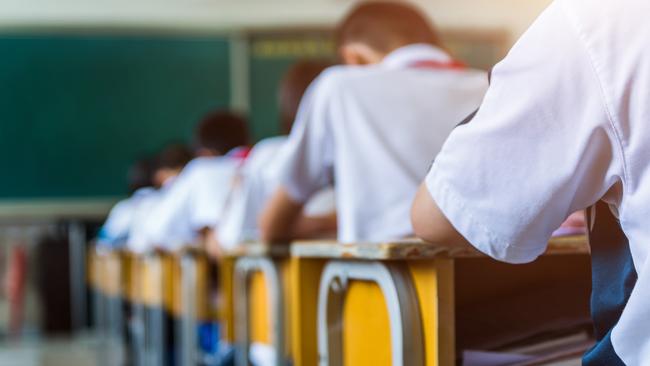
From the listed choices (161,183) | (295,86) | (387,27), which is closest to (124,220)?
(161,183)

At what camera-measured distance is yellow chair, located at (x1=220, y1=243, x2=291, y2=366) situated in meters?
1.99

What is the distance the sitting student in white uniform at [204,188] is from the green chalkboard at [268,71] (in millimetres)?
3402

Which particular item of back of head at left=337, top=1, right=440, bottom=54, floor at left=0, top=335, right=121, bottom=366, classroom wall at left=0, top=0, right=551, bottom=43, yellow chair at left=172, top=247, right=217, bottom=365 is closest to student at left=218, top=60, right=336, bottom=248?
yellow chair at left=172, top=247, right=217, bottom=365

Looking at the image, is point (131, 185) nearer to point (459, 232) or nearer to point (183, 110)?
point (183, 110)

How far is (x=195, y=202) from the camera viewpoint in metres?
3.97

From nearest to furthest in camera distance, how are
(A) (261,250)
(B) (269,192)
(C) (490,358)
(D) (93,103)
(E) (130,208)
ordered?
(C) (490,358) < (A) (261,250) < (B) (269,192) < (E) (130,208) < (D) (93,103)

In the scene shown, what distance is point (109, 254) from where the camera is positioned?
5914 millimetres

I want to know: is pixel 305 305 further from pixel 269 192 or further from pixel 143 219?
pixel 143 219

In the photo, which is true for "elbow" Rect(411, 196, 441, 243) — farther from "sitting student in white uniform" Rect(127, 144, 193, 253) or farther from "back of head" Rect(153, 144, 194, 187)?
"back of head" Rect(153, 144, 194, 187)

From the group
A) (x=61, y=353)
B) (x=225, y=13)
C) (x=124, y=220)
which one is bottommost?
(x=61, y=353)

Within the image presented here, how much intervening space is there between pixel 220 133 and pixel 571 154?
11.2ft

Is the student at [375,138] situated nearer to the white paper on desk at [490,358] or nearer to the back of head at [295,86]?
the back of head at [295,86]

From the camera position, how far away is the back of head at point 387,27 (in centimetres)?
222

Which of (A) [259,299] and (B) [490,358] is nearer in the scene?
(B) [490,358]
